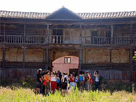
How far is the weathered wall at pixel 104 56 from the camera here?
82.4 feet

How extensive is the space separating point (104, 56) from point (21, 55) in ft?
30.8

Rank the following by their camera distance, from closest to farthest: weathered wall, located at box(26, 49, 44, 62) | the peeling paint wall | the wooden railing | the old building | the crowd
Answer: the crowd, the wooden railing, the old building, weathered wall, located at box(26, 49, 44, 62), the peeling paint wall

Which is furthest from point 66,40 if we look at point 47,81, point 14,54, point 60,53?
point 47,81

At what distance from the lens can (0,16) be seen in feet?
78.0

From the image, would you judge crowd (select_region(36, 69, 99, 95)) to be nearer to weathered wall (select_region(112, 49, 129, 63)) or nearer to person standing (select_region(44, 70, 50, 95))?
person standing (select_region(44, 70, 50, 95))

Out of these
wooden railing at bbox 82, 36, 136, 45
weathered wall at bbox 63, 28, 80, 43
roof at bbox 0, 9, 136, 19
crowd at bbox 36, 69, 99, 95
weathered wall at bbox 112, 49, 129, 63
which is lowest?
crowd at bbox 36, 69, 99, 95

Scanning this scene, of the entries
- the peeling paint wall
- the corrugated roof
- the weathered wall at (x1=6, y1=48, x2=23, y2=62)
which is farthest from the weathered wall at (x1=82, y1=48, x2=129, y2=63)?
the weathered wall at (x1=6, y1=48, x2=23, y2=62)

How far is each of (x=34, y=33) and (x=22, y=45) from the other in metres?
3.15

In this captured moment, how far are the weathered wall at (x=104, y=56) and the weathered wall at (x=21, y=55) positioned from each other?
5073 millimetres

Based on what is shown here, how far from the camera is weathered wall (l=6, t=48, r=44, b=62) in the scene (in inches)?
1017

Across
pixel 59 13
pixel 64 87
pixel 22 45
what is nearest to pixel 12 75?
pixel 22 45

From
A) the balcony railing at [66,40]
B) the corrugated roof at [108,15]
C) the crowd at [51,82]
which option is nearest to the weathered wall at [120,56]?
the balcony railing at [66,40]

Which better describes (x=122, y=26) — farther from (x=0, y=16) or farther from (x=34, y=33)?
(x=0, y=16)

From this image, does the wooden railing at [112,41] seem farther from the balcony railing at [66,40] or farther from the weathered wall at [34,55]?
the weathered wall at [34,55]
